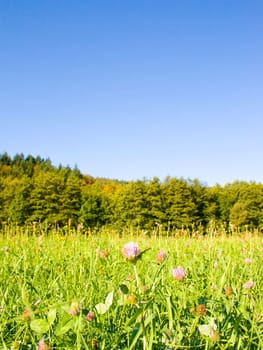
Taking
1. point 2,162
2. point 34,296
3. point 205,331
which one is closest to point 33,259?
point 34,296

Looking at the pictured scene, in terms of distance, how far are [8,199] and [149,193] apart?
42.7 feet

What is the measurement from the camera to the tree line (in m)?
34.0

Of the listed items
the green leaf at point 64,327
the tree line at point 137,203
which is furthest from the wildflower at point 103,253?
the tree line at point 137,203

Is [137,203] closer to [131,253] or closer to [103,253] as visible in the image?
[103,253]

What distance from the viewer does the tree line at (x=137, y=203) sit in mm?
34000

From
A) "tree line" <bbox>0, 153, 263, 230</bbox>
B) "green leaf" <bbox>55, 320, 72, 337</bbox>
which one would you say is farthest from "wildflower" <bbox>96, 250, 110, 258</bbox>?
"tree line" <bbox>0, 153, 263, 230</bbox>

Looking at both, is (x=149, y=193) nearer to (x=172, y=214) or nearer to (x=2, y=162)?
(x=172, y=214)

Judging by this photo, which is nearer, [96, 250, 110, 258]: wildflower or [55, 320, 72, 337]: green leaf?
[55, 320, 72, 337]: green leaf

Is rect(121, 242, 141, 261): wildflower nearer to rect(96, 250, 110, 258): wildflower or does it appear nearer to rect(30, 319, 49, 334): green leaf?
rect(30, 319, 49, 334): green leaf

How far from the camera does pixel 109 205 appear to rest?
37.5 metres

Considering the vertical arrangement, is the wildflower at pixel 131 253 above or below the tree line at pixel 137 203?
below

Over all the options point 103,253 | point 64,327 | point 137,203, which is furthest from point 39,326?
point 137,203

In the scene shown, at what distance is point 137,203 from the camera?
34.0 metres

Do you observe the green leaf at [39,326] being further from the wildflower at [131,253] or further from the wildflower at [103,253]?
the wildflower at [103,253]
